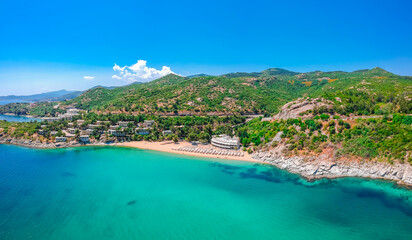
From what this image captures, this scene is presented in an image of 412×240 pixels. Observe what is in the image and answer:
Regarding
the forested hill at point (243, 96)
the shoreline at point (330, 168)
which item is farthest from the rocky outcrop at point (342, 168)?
the forested hill at point (243, 96)

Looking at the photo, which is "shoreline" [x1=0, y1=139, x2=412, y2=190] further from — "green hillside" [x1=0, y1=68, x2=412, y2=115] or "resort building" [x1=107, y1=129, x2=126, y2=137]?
"resort building" [x1=107, y1=129, x2=126, y2=137]

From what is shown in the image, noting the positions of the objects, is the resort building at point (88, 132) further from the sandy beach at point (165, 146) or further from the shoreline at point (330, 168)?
the shoreline at point (330, 168)

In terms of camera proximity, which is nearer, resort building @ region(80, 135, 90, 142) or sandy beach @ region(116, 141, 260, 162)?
sandy beach @ region(116, 141, 260, 162)

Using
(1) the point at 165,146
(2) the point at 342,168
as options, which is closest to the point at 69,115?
(1) the point at 165,146

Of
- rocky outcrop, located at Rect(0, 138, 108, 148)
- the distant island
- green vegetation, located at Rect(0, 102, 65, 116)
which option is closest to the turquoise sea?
the distant island

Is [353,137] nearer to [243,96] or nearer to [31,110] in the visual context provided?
[243,96]

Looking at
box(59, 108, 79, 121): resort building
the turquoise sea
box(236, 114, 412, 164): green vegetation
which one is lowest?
the turquoise sea

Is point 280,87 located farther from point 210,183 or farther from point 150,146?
point 210,183
